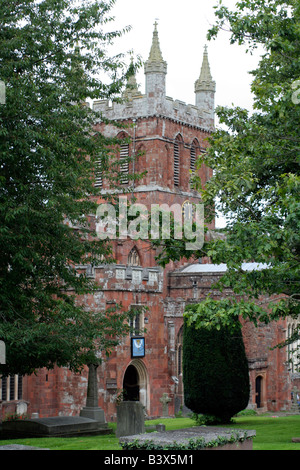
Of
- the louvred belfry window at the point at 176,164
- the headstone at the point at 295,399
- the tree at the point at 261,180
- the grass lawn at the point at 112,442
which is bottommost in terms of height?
the headstone at the point at 295,399

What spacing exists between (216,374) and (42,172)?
1409cm

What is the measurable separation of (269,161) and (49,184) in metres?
5.73

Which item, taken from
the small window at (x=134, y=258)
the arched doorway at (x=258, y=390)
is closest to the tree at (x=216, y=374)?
the arched doorway at (x=258, y=390)

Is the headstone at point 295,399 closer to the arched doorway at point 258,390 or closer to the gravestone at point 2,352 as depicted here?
the arched doorway at point 258,390

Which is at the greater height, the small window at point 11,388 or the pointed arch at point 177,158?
the pointed arch at point 177,158

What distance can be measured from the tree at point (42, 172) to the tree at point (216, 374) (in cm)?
909

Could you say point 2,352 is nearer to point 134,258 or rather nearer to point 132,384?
point 132,384

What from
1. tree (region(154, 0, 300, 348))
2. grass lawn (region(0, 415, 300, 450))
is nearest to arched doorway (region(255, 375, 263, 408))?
grass lawn (region(0, 415, 300, 450))

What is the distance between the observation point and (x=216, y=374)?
29.3 metres

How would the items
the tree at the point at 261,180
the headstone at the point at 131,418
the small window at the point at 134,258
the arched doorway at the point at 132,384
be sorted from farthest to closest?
the small window at the point at 134,258
the arched doorway at the point at 132,384
the headstone at the point at 131,418
the tree at the point at 261,180

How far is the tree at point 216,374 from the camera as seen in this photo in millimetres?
28875

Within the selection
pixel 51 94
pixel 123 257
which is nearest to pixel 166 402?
pixel 123 257

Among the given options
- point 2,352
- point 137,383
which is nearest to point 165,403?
point 137,383
